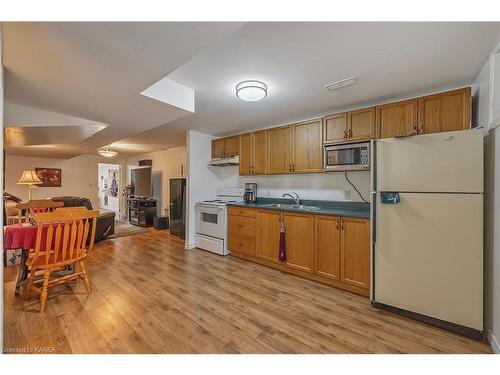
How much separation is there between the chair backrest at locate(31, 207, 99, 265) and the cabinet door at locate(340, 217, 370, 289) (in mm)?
Result: 2686

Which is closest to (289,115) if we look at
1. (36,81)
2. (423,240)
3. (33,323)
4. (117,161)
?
(423,240)

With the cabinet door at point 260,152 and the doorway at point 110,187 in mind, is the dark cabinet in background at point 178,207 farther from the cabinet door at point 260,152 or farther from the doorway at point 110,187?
the doorway at point 110,187

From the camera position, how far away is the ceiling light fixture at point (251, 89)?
2.00m

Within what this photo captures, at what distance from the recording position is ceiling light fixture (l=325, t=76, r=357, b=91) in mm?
1990

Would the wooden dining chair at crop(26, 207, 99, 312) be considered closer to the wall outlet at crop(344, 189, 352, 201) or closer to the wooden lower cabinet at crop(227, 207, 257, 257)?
the wooden lower cabinet at crop(227, 207, 257, 257)

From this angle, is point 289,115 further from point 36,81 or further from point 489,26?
point 36,81

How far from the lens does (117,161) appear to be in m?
7.66

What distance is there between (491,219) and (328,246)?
1351 millimetres

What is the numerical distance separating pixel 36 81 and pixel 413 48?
291cm

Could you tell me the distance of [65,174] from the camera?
6.95 metres

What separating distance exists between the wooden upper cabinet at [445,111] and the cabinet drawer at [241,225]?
2.34 m

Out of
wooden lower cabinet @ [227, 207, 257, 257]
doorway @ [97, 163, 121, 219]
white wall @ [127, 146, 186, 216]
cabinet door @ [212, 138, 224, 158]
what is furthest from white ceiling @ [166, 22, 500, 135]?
doorway @ [97, 163, 121, 219]

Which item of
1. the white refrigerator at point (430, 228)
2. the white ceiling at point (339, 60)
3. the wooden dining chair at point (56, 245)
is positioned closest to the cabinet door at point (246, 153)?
the white ceiling at point (339, 60)

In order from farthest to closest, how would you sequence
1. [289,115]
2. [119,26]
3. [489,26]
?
[289,115], [489,26], [119,26]
